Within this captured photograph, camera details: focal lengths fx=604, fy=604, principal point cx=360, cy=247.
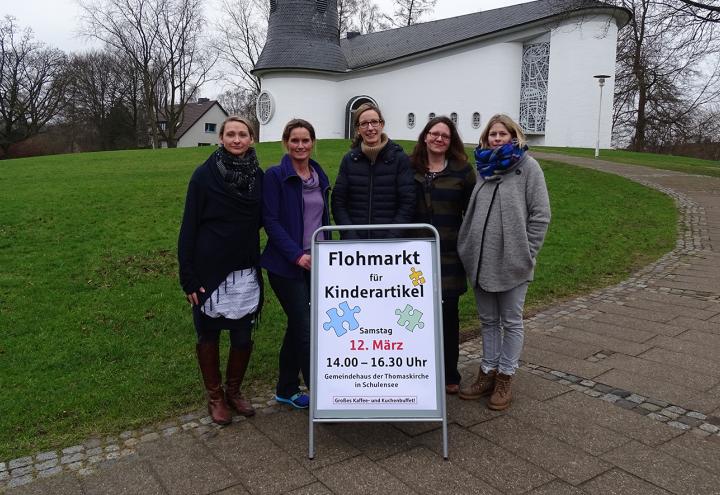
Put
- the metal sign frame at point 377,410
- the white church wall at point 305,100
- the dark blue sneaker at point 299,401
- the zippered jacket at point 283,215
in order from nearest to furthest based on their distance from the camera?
the metal sign frame at point 377,410, the zippered jacket at point 283,215, the dark blue sneaker at point 299,401, the white church wall at point 305,100

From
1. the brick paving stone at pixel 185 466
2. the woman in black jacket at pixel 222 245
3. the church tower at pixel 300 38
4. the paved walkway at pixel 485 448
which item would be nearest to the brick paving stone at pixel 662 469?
the paved walkway at pixel 485 448

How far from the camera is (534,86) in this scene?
118ft

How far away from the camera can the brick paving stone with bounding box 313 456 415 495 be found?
3174 millimetres

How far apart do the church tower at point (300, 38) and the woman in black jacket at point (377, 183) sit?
36.3 metres

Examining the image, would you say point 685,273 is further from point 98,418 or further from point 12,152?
point 12,152

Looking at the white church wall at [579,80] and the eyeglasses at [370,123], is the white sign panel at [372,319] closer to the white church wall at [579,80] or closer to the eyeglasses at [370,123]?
the eyeglasses at [370,123]

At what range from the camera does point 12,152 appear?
4703cm

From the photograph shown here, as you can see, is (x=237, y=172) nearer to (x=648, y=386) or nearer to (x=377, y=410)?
(x=377, y=410)

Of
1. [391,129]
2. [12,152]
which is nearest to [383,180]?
[391,129]

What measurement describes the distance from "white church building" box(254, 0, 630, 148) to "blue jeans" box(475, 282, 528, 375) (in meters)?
31.3

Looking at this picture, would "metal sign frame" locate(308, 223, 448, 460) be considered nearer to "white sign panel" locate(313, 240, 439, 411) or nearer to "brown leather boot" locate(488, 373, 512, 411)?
"white sign panel" locate(313, 240, 439, 411)

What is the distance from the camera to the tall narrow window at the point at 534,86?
3545cm

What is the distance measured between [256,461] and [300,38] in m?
38.8

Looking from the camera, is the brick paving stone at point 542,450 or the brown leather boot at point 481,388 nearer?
the brick paving stone at point 542,450
